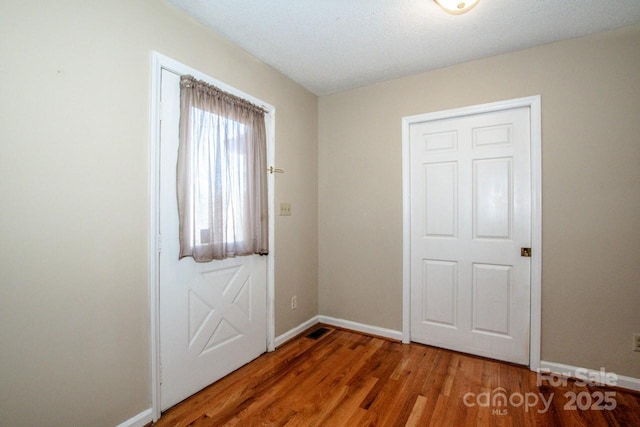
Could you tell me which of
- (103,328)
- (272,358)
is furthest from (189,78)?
(272,358)

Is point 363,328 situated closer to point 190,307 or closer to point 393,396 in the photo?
point 393,396

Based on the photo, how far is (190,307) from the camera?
2012 mm

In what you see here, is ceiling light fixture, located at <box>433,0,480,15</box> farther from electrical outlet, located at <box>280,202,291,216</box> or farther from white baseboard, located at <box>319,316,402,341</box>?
white baseboard, located at <box>319,316,402,341</box>

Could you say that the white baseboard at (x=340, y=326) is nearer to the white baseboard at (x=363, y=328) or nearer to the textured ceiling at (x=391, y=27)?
the white baseboard at (x=363, y=328)

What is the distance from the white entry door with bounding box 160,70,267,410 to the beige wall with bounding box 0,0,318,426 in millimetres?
123

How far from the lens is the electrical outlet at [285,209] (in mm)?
2825

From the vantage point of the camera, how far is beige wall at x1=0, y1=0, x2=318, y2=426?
50.0 inches

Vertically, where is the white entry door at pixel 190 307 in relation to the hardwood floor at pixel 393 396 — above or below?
above

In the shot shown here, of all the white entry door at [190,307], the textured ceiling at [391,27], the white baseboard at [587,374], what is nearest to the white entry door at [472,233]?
the white baseboard at [587,374]

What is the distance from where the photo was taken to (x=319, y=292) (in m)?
3.39

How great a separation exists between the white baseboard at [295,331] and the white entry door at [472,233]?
3.50ft

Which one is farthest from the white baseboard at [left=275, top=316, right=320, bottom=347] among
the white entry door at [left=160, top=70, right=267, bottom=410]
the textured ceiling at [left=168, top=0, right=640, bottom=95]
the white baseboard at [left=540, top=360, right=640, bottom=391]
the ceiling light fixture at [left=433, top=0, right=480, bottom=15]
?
the ceiling light fixture at [left=433, top=0, right=480, bottom=15]

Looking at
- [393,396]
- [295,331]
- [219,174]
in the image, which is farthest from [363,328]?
[219,174]

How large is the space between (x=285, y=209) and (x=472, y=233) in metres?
1.74
